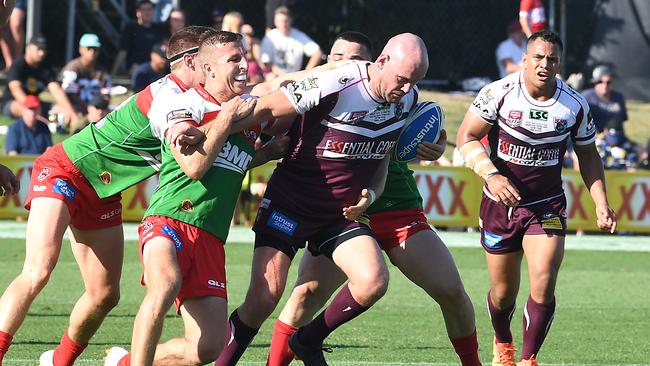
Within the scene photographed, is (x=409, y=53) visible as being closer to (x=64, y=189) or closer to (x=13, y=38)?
(x=64, y=189)

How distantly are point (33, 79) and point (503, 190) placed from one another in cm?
1043

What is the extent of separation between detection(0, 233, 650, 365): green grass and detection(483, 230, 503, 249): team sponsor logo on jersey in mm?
799

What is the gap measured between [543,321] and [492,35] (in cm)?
1358

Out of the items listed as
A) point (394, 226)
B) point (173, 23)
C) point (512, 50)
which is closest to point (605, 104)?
point (512, 50)

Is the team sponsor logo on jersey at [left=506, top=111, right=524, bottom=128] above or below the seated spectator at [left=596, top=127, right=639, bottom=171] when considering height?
above

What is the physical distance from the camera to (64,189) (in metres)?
6.92

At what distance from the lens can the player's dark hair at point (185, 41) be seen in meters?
7.02

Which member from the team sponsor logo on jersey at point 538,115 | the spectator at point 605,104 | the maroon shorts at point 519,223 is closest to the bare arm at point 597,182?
the maroon shorts at point 519,223

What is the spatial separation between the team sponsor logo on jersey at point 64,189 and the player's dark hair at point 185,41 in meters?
0.93

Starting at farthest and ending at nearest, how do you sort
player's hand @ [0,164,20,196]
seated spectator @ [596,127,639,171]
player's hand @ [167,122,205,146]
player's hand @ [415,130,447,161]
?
seated spectator @ [596,127,639,171]
player's hand @ [415,130,447,161]
player's hand @ [0,164,20,196]
player's hand @ [167,122,205,146]

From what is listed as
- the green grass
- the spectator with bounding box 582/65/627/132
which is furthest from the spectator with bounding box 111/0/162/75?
the spectator with bounding box 582/65/627/132

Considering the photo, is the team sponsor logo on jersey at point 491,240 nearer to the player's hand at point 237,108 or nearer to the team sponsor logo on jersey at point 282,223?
the team sponsor logo on jersey at point 282,223

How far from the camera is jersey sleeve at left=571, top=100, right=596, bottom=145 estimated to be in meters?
8.03

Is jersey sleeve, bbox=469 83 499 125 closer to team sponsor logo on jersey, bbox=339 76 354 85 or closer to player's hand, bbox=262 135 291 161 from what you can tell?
team sponsor logo on jersey, bbox=339 76 354 85
